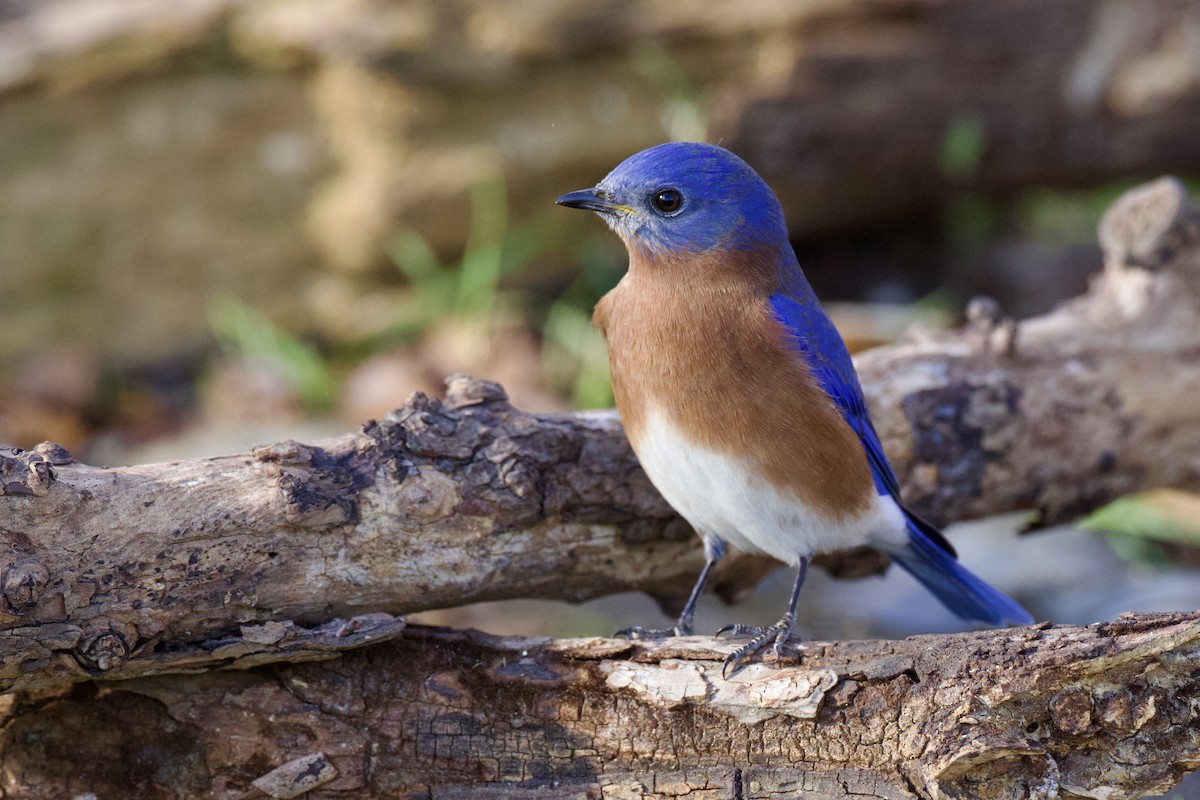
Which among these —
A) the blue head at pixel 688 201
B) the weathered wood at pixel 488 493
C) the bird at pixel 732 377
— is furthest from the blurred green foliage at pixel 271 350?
the blue head at pixel 688 201

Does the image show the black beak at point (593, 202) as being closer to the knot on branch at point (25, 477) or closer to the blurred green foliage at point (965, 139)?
the knot on branch at point (25, 477)

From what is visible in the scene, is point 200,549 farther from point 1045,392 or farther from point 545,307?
point 545,307

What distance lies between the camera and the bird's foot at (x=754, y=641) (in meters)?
3.10

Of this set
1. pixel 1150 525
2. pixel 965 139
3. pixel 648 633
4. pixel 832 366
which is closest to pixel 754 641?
pixel 648 633

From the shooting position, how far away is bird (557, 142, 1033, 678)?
10.9ft

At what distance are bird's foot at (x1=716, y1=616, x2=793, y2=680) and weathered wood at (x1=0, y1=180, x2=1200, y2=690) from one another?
566mm

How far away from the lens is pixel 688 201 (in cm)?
347

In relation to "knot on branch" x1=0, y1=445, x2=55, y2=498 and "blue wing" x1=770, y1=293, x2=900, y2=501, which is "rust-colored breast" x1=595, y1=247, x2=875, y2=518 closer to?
"blue wing" x1=770, y1=293, x2=900, y2=501

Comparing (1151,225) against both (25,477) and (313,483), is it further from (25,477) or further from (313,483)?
(25,477)

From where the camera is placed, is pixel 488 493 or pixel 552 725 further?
pixel 488 493

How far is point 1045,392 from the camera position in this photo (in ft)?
14.1

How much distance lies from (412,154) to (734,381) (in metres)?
4.05

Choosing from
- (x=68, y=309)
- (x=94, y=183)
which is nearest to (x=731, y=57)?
(x=94, y=183)

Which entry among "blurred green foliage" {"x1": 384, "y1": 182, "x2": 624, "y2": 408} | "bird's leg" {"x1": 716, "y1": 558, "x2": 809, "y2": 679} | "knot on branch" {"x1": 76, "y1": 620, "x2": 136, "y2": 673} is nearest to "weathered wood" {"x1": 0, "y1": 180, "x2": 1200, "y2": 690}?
"knot on branch" {"x1": 76, "y1": 620, "x2": 136, "y2": 673}
